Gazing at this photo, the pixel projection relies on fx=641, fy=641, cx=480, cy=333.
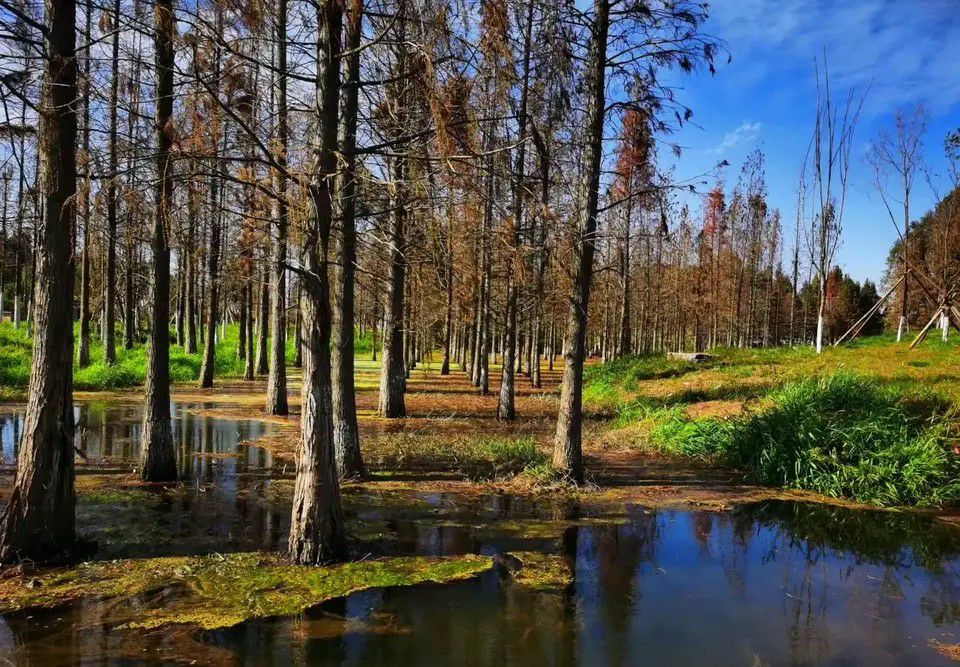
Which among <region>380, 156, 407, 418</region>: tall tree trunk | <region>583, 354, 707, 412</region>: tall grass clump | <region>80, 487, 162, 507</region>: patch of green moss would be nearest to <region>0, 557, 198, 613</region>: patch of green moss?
<region>80, 487, 162, 507</region>: patch of green moss

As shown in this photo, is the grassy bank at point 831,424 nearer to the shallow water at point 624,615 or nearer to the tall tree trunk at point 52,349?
the shallow water at point 624,615

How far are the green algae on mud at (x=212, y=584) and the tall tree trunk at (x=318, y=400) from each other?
0.96ft

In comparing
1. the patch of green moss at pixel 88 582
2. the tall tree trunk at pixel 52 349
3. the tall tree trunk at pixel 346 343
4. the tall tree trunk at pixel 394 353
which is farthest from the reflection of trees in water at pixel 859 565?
the tall tree trunk at pixel 394 353

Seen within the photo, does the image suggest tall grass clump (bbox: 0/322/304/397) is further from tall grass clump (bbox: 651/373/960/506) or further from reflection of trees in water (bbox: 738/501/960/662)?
reflection of trees in water (bbox: 738/501/960/662)

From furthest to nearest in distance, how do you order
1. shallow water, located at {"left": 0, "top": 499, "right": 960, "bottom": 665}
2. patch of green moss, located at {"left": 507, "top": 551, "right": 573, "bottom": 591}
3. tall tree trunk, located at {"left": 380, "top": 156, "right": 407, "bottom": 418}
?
tall tree trunk, located at {"left": 380, "top": 156, "right": 407, "bottom": 418}, patch of green moss, located at {"left": 507, "top": 551, "right": 573, "bottom": 591}, shallow water, located at {"left": 0, "top": 499, "right": 960, "bottom": 665}

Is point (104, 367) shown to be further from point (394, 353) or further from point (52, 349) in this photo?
point (52, 349)

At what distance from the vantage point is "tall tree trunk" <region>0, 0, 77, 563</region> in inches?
241

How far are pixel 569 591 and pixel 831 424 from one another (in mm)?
7579

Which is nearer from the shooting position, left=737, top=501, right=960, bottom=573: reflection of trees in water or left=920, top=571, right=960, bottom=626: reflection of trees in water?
left=920, top=571, right=960, bottom=626: reflection of trees in water

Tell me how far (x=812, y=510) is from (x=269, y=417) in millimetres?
13288

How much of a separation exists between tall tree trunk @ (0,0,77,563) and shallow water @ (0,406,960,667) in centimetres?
84

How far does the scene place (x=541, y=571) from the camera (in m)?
6.86

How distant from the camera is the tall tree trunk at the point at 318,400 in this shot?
20.5 feet

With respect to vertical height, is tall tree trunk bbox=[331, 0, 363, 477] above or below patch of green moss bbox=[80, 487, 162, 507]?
above
